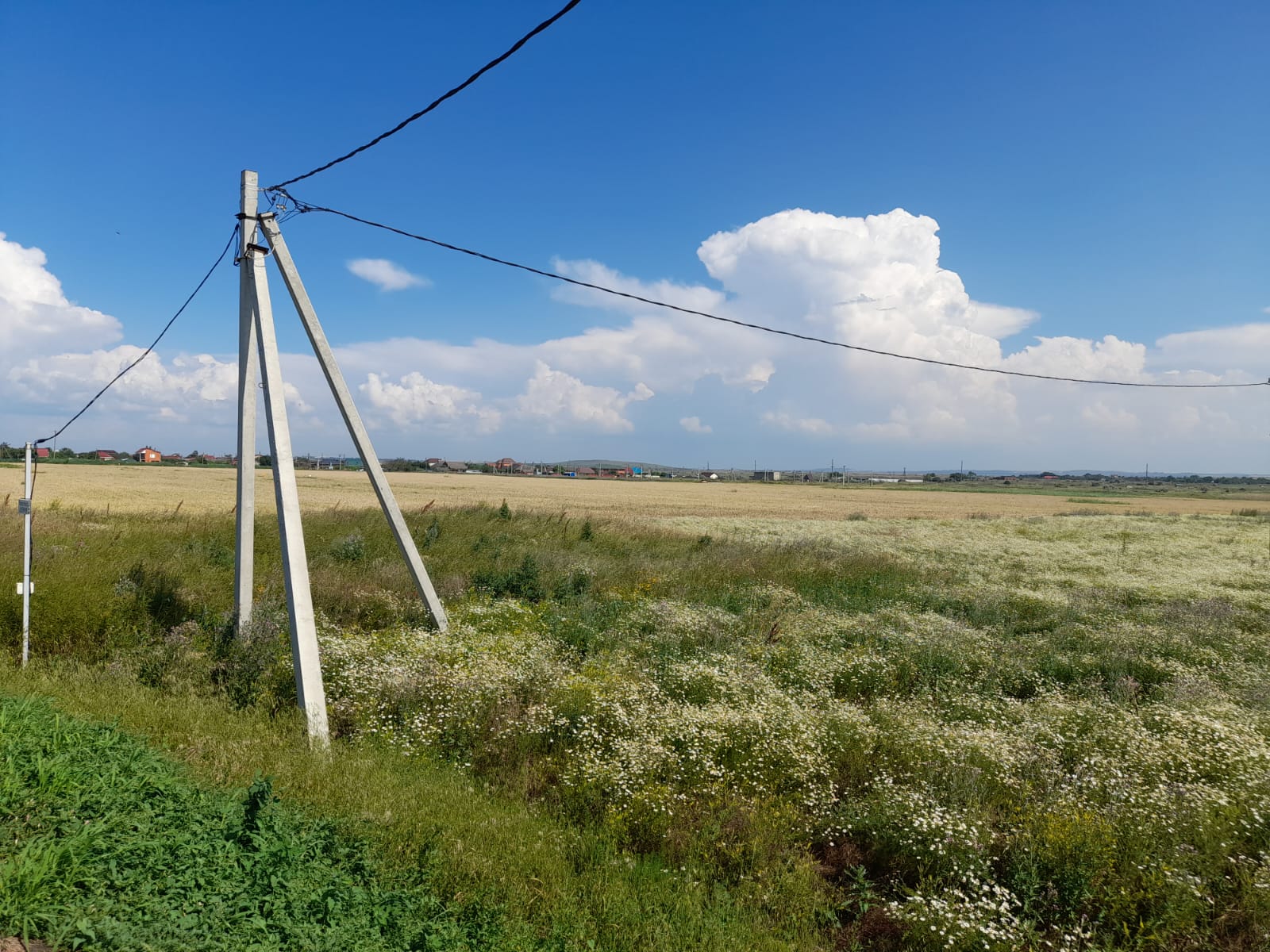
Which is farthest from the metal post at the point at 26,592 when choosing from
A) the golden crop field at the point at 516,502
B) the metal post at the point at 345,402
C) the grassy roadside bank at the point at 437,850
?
the golden crop field at the point at 516,502

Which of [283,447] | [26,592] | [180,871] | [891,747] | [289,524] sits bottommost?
[891,747]

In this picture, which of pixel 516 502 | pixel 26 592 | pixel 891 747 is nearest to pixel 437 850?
pixel 891 747

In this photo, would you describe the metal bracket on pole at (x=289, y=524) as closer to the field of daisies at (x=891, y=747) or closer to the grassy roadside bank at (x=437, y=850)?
the grassy roadside bank at (x=437, y=850)

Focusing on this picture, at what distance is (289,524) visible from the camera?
22.2 ft

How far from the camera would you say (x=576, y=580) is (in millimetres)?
13273

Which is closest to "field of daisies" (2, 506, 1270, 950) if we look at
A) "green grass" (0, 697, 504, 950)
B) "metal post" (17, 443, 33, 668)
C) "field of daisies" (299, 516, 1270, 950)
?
"field of daisies" (299, 516, 1270, 950)

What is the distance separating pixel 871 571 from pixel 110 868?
632 inches

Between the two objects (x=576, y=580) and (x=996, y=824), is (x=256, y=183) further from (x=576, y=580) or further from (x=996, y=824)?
(x=996, y=824)

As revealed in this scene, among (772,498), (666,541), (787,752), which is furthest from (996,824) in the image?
(772,498)

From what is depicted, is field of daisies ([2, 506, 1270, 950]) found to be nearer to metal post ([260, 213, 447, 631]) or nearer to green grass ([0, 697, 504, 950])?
metal post ([260, 213, 447, 631])

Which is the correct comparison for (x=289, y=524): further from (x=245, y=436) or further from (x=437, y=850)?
(x=437, y=850)

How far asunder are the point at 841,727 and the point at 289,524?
580 cm

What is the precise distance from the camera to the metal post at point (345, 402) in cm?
758

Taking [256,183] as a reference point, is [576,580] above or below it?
below
